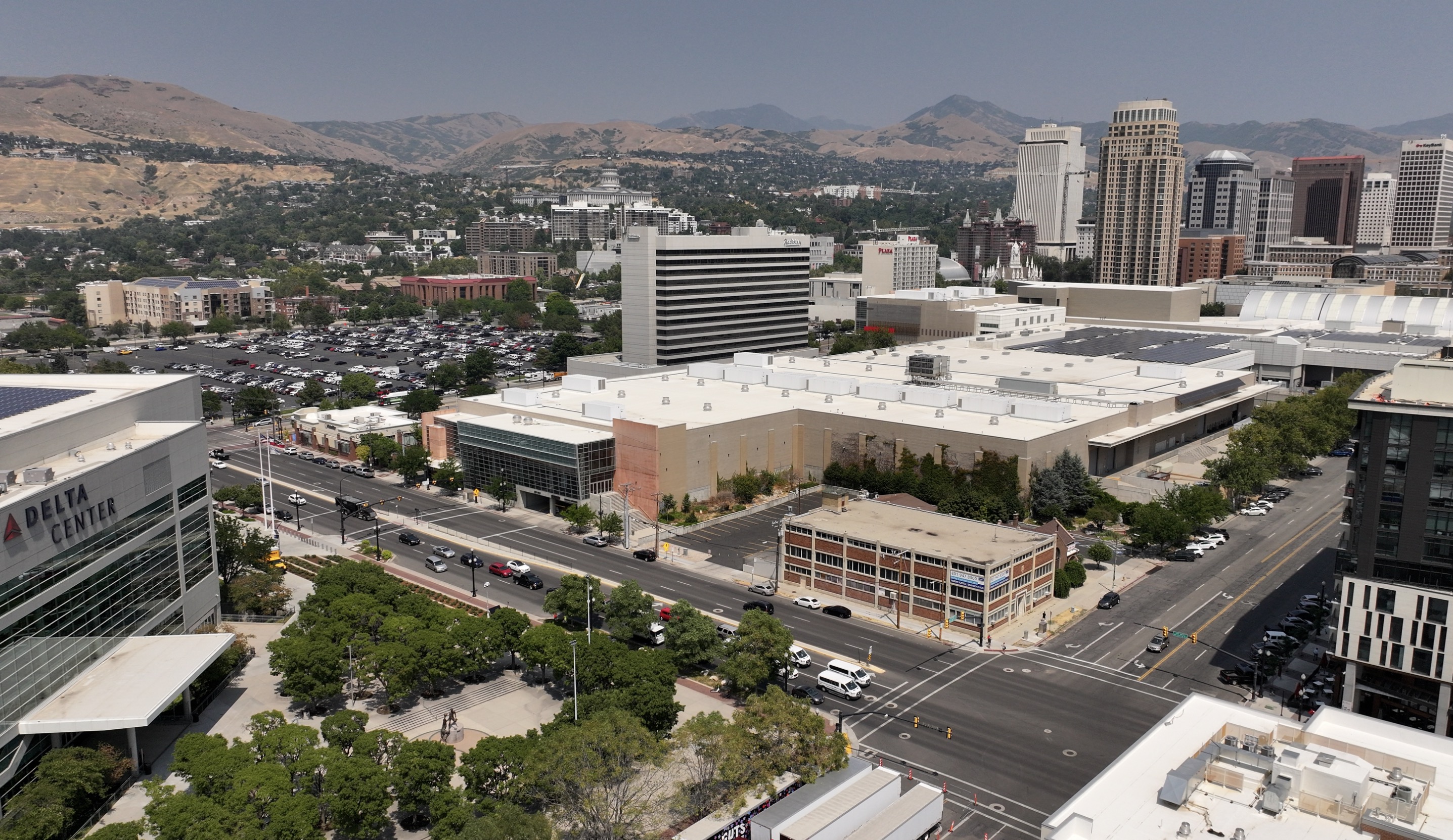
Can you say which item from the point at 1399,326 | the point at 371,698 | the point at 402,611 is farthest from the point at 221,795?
the point at 1399,326

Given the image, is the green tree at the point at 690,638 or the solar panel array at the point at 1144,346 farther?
the solar panel array at the point at 1144,346

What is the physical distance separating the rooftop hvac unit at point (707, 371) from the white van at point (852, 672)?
67.0 m

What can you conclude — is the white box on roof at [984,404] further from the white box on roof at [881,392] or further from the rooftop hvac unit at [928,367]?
the rooftop hvac unit at [928,367]

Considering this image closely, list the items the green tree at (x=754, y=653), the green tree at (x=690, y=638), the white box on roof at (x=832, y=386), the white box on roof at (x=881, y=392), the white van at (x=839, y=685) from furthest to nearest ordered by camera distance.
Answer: the white box on roof at (x=832, y=386), the white box on roof at (x=881, y=392), the green tree at (x=690, y=638), the white van at (x=839, y=685), the green tree at (x=754, y=653)

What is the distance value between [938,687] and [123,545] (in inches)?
1668

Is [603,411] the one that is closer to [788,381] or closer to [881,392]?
[788,381]

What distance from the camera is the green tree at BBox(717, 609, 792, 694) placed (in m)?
49.8

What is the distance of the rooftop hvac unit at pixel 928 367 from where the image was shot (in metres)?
113

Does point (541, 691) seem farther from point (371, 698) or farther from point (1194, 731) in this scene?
point (1194, 731)

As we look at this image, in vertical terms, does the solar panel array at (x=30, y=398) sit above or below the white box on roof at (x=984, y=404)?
above

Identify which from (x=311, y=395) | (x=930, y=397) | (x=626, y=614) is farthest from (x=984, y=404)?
(x=311, y=395)

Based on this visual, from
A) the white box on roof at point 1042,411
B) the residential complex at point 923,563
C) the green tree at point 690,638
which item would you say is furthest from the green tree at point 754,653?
the white box on roof at point 1042,411

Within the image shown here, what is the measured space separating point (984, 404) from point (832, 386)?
17510 mm

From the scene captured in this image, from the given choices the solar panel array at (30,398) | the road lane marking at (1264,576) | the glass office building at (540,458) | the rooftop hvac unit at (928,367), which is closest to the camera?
the solar panel array at (30,398)
